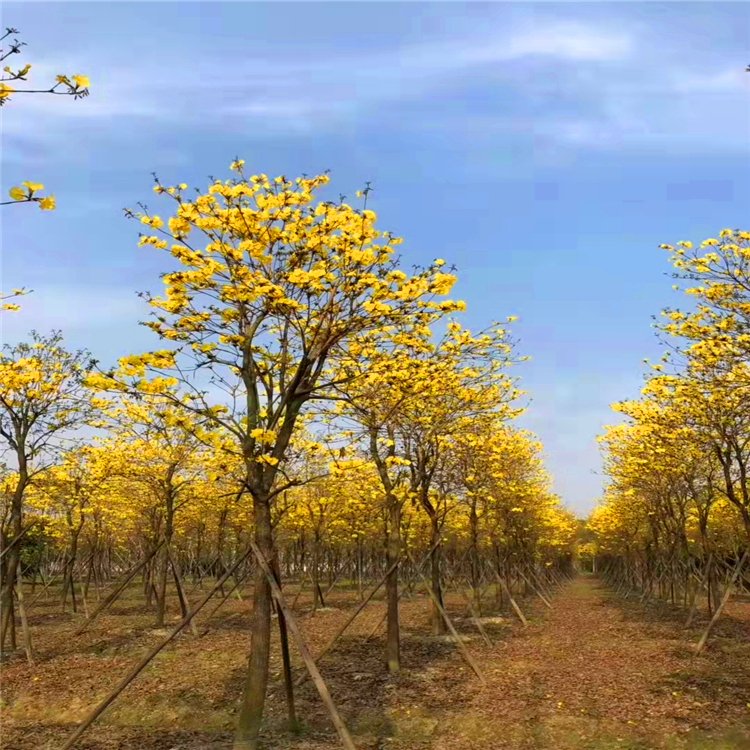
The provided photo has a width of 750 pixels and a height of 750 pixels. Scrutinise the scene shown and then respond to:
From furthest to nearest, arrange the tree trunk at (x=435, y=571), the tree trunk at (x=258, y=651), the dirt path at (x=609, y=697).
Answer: the tree trunk at (x=435, y=571)
the dirt path at (x=609, y=697)
the tree trunk at (x=258, y=651)

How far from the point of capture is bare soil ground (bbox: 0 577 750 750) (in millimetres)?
9461

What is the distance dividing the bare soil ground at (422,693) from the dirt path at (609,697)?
0.13 feet

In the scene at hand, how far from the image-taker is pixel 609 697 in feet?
37.7

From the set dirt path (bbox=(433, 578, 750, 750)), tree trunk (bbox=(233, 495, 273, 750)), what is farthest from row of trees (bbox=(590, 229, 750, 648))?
tree trunk (bbox=(233, 495, 273, 750))

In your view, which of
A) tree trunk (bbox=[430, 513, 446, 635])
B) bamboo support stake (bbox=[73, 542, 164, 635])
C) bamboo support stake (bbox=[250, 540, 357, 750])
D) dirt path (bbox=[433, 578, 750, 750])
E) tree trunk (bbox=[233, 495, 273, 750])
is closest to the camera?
bamboo support stake (bbox=[250, 540, 357, 750])

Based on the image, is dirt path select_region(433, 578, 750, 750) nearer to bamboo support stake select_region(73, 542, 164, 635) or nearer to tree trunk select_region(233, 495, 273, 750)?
tree trunk select_region(233, 495, 273, 750)

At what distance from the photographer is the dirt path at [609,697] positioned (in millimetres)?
9328

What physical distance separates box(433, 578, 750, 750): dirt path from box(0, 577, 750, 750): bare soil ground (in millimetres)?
39

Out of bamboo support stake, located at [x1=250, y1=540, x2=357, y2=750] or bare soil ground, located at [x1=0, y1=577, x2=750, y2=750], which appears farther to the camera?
bare soil ground, located at [x1=0, y1=577, x2=750, y2=750]

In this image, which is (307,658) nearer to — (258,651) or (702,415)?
(258,651)

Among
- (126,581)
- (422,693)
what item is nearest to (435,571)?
(422,693)

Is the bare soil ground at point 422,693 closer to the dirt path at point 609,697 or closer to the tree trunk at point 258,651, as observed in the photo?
the dirt path at point 609,697

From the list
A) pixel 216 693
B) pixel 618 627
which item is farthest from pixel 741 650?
pixel 216 693

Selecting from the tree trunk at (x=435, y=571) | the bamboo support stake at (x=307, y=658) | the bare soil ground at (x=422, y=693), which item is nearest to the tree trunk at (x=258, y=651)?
the bamboo support stake at (x=307, y=658)
